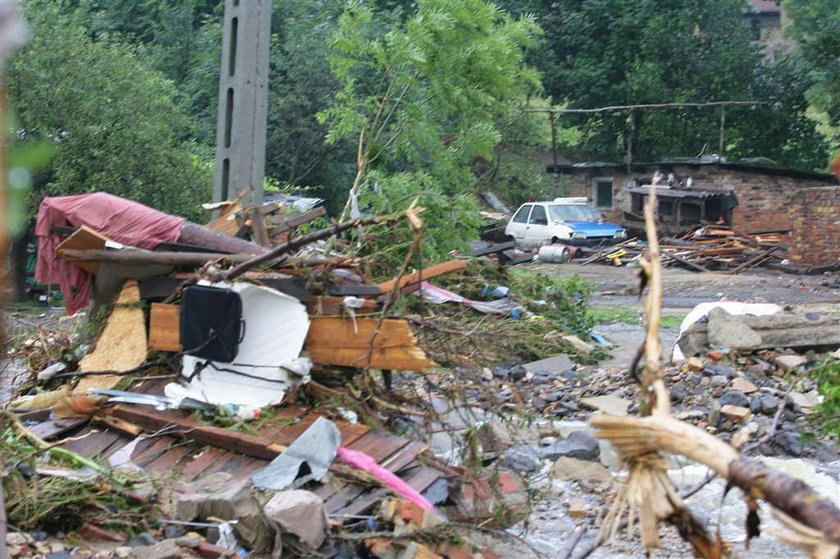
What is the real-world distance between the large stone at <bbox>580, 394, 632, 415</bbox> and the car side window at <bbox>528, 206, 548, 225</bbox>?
20.4 metres

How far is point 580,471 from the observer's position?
378 inches

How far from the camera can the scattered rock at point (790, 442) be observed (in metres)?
9.97

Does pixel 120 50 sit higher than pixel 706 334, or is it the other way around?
pixel 120 50

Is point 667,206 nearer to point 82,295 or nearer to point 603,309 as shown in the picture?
point 603,309

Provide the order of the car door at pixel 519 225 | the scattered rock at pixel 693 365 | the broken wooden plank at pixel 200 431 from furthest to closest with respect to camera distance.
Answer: the car door at pixel 519 225
the scattered rock at pixel 693 365
the broken wooden plank at pixel 200 431

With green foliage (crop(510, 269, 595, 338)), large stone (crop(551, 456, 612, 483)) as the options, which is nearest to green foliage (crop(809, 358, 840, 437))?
large stone (crop(551, 456, 612, 483))

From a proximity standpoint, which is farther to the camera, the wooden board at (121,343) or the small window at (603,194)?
the small window at (603,194)

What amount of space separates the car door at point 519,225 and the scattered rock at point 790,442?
73.0ft

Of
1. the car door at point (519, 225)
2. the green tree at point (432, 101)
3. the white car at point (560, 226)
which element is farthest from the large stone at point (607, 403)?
the car door at point (519, 225)

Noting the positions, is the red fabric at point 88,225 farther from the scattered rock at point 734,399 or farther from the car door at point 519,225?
the car door at point 519,225

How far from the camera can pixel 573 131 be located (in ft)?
136

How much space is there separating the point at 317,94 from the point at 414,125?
1620 centimetres

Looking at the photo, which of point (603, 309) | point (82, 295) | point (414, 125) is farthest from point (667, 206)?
point (82, 295)

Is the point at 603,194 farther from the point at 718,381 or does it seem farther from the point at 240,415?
the point at 240,415
